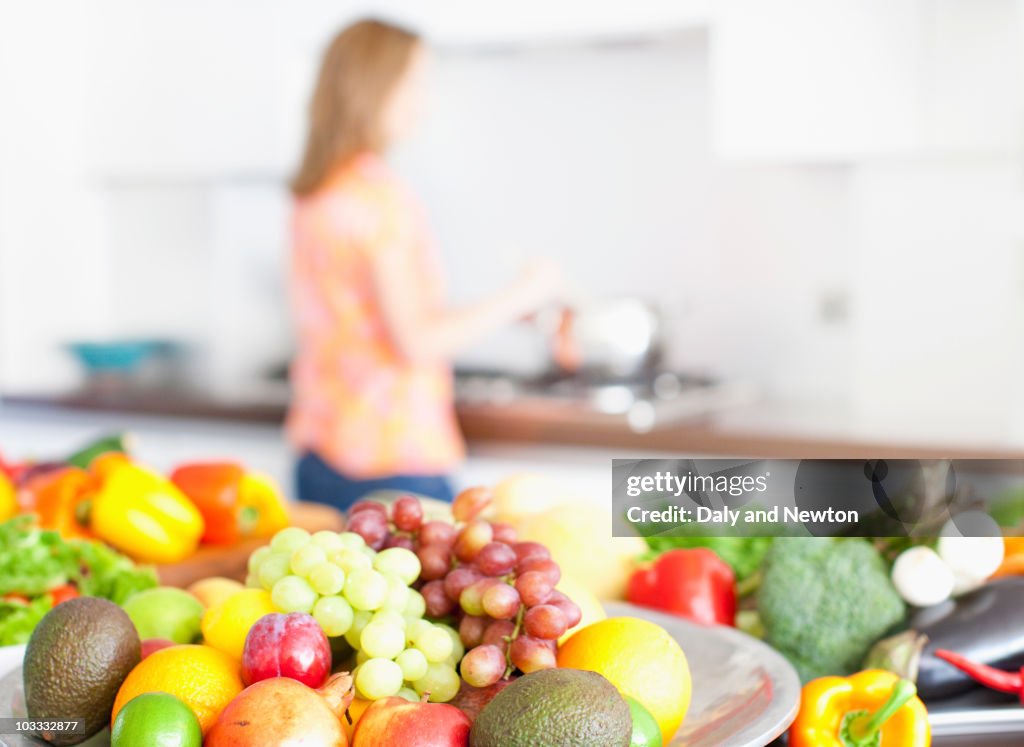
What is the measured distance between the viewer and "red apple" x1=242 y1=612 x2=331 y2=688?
75 cm

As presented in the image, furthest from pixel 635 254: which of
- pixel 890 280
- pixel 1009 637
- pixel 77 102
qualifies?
pixel 1009 637

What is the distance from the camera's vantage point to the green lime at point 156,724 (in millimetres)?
706

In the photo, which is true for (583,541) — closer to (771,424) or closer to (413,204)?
(413,204)

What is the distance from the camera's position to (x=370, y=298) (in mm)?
2309

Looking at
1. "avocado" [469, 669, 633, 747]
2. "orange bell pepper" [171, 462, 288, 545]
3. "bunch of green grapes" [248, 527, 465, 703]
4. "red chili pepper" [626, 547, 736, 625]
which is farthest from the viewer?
"orange bell pepper" [171, 462, 288, 545]

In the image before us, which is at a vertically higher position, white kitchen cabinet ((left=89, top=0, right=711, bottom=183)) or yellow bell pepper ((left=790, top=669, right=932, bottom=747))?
white kitchen cabinet ((left=89, top=0, right=711, bottom=183))

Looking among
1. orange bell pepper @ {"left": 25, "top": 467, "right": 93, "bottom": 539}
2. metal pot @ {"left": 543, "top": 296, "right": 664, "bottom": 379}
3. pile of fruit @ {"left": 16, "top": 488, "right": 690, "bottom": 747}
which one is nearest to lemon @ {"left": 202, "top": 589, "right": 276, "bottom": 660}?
pile of fruit @ {"left": 16, "top": 488, "right": 690, "bottom": 747}

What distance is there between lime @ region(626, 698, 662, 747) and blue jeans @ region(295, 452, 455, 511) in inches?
63.5

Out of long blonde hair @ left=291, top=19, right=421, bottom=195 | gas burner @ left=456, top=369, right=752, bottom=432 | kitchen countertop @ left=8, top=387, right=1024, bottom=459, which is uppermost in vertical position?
long blonde hair @ left=291, top=19, right=421, bottom=195

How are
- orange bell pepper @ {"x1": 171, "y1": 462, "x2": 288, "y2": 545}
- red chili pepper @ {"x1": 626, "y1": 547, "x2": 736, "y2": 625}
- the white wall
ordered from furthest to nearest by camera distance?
the white wall → orange bell pepper @ {"x1": 171, "y1": 462, "x2": 288, "y2": 545} → red chili pepper @ {"x1": 626, "y1": 547, "x2": 736, "y2": 625}

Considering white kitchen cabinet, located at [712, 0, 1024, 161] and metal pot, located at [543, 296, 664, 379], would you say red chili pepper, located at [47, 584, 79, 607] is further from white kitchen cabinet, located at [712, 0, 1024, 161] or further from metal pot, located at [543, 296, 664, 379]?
white kitchen cabinet, located at [712, 0, 1024, 161]

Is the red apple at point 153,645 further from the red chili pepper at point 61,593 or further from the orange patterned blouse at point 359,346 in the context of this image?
the orange patterned blouse at point 359,346

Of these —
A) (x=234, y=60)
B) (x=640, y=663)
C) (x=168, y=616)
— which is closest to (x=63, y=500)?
(x=168, y=616)

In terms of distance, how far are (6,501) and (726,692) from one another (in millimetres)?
900
